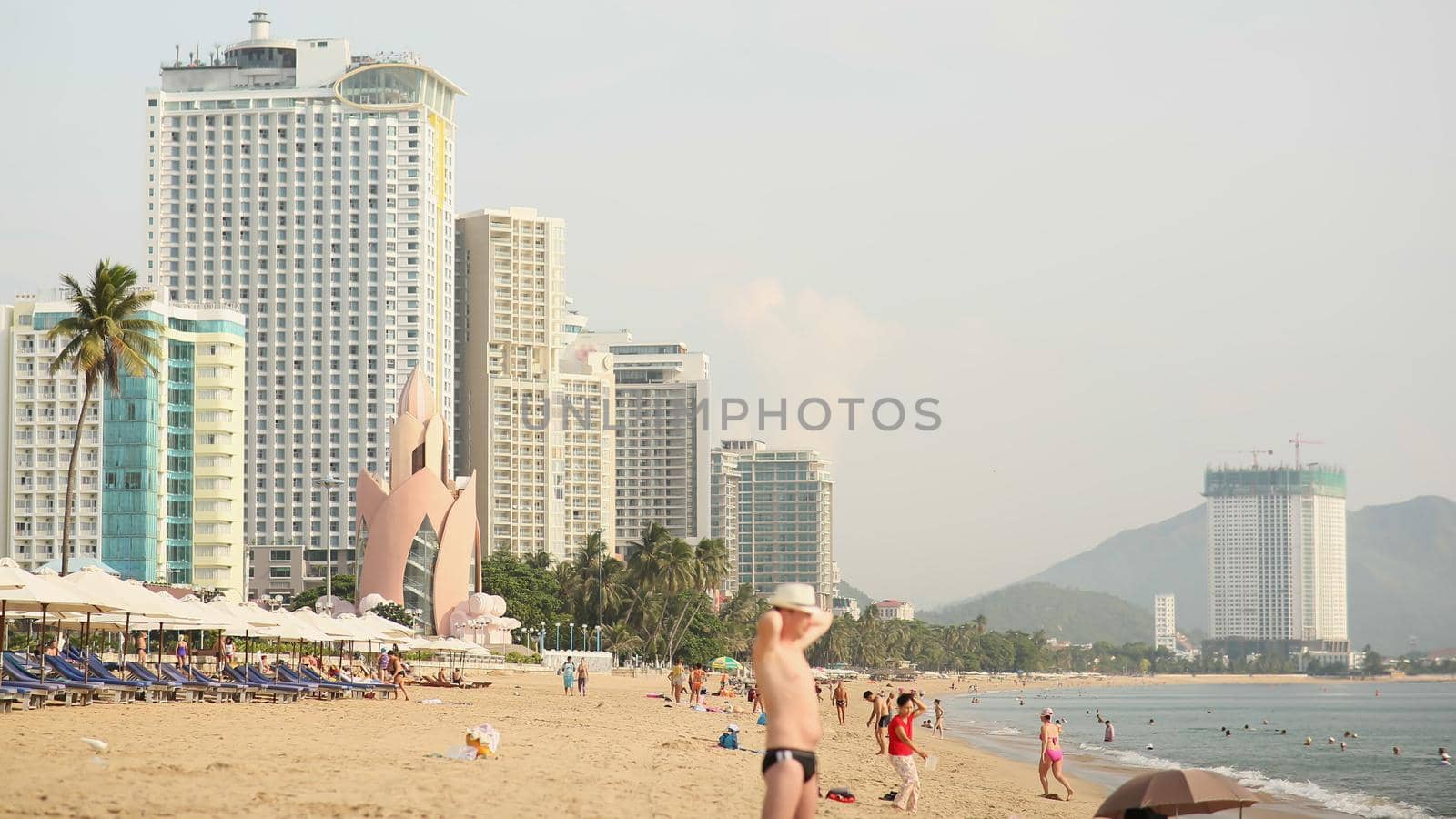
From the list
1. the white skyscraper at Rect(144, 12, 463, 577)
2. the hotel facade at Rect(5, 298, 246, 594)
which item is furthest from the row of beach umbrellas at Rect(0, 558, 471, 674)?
the white skyscraper at Rect(144, 12, 463, 577)

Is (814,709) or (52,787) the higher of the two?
(814,709)

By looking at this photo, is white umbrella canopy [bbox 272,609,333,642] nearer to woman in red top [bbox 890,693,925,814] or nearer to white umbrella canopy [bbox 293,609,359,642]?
white umbrella canopy [bbox 293,609,359,642]

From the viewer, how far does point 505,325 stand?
5246 inches

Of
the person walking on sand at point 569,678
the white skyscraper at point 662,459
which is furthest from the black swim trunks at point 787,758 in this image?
the white skyscraper at point 662,459

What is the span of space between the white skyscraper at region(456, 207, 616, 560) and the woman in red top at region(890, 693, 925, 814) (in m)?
115

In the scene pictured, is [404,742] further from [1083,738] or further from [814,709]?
[1083,738]

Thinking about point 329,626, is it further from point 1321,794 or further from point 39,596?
point 1321,794

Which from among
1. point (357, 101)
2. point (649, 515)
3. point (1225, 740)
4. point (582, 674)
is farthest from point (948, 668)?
point (582, 674)

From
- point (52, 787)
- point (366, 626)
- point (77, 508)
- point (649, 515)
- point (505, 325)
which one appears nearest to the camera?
point (52, 787)

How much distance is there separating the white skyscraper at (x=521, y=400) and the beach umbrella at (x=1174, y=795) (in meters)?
119

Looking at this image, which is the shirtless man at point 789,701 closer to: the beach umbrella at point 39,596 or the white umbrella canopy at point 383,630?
the beach umbrella at point 39,596

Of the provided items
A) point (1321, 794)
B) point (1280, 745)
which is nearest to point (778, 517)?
point (1280, 745)

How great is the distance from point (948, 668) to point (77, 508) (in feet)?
358

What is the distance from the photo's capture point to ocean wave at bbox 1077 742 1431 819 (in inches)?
1080
